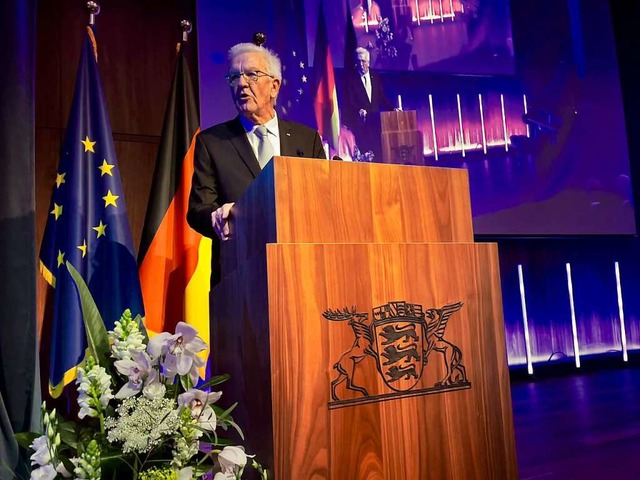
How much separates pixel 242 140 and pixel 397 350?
0.93 m

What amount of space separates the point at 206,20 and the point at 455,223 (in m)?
2.57

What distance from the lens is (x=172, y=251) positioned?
8.91ft

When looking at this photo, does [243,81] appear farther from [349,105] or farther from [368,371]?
[349,105]

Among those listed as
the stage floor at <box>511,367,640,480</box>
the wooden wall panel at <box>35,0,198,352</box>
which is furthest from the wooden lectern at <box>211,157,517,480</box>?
the wooden wall panel at <box>35,0,198,352</box>

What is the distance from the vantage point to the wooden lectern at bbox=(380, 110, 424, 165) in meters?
1.22

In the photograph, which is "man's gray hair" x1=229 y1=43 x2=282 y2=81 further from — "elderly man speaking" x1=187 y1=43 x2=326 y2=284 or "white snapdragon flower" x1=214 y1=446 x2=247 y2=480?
"white snapdragon flower" x1=214 y1=446 x2=247 y2=480

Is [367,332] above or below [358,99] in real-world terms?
below

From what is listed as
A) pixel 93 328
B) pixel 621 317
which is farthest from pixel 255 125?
pixel 621 317

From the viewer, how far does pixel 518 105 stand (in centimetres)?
400

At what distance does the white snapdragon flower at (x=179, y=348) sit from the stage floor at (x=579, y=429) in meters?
1.32

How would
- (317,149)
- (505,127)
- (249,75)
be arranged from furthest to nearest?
(505,127), (317,149), (249,75)

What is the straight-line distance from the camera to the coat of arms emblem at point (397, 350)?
0.87 m

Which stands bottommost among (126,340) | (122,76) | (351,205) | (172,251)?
(126,340)

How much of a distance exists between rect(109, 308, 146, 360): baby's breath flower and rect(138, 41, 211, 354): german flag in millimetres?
1743
